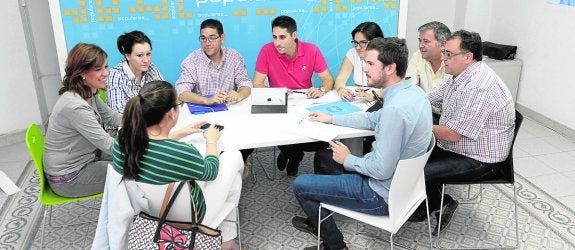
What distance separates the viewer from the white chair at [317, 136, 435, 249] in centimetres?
206

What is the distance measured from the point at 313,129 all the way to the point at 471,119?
83 cm

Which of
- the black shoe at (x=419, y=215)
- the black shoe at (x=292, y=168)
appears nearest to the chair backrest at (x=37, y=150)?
the black shoe at (x=292, y=168)

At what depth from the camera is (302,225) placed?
295cm

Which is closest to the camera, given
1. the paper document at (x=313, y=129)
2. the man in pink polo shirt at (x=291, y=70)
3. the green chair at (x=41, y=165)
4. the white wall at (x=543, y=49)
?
the green chair at (x=41, y=165)

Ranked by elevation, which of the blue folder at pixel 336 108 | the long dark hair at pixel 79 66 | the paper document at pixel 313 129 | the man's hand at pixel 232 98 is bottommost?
the paper document at pixel 313 129

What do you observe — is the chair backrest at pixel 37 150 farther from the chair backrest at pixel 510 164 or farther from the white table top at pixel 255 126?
the chair backrest at pixel 510 164

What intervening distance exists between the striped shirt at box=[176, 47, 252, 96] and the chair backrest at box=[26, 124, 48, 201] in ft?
3.43

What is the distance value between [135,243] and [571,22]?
4.08 meters

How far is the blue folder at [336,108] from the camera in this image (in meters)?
2.89

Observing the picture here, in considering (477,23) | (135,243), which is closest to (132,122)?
(135,243)

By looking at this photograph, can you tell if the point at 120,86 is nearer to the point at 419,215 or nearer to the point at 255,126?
the point at 255,126

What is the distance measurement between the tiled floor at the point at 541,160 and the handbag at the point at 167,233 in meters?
2.00

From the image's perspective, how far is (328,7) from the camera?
14.5 feet

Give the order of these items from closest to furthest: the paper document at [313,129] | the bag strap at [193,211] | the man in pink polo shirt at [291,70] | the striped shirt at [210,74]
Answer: the bag strap at [193,211], the paper document at [313,129], the striped shirt at [210,74], the man in pink polo shirt at [291,70]
